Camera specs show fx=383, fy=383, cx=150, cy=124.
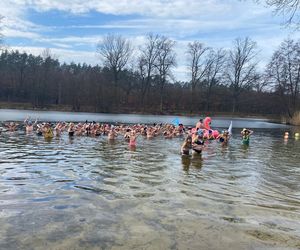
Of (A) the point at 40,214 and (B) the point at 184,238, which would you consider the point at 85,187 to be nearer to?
(A) the point at 40,214

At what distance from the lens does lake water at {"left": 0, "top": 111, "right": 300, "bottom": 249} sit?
19.7ft

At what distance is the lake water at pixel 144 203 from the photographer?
6.02 m

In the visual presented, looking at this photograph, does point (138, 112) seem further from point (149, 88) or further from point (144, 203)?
point (144, 203)

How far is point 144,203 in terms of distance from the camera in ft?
26.3

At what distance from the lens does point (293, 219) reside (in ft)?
24.1

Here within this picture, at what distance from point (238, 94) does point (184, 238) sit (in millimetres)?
66693

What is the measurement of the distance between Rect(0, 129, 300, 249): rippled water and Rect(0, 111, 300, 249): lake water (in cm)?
2

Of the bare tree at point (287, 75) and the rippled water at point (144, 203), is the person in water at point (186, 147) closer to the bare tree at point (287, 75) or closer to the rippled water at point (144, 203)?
the rippled water at point (144, 203)

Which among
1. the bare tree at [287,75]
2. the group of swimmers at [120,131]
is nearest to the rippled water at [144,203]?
the group of swimmers at [120,131]

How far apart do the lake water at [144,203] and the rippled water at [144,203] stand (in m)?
0.02

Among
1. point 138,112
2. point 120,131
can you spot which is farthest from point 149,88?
point 120,131

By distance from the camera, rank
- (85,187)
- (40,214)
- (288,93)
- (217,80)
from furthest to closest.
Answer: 1. (217,80)
2. (288,93)
3. (85,187)
4. (40,214)

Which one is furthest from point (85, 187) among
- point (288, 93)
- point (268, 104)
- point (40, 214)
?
point (268, 104)

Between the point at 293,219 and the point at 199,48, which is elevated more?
the point at 199,48
